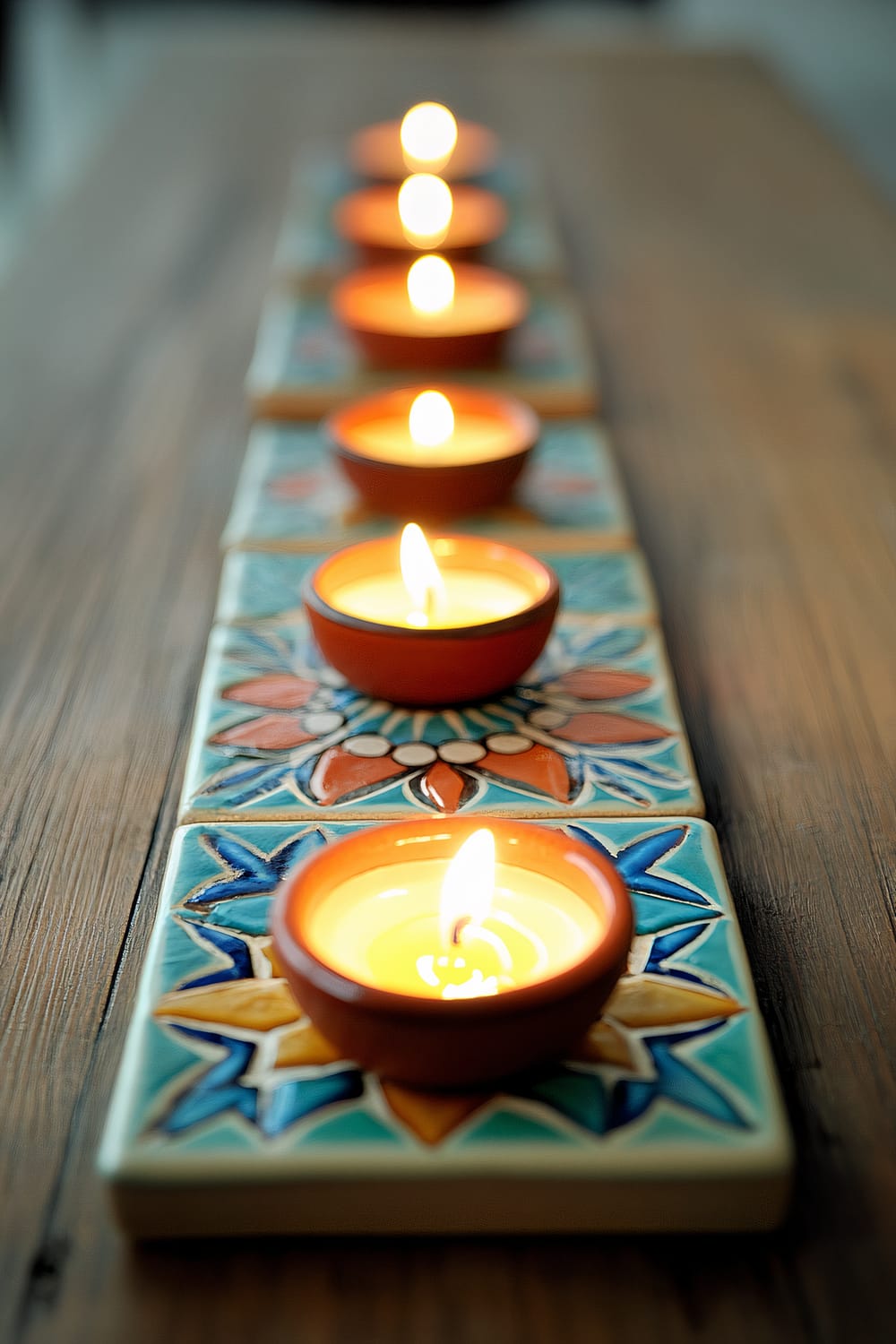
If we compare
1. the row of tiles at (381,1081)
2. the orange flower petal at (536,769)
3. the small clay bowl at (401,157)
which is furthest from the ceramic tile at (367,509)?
the small clay bowl at (401,157)

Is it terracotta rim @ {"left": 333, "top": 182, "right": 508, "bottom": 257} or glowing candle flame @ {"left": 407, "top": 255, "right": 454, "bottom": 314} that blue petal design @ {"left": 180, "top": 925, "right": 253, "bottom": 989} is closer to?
glowing candle flame @ {"left": 407, "top": 255, "right": 454, "bottom": 314}

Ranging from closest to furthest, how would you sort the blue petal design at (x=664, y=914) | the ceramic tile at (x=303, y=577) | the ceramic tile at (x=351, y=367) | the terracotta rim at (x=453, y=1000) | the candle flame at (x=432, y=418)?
the terracotta rim at (x=453, y=1000), the blue petal design at (x=664, y=914), the ceramic tile at (x=303, y=577), the candle flame at (x=432, y=418), the ceramic tile at (x=351, y=367)

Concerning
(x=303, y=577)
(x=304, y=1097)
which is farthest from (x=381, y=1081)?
(x=303, y=577)

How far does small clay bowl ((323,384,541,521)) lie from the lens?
0.77 metres

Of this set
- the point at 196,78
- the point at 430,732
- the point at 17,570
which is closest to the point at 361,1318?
the point at 430,732

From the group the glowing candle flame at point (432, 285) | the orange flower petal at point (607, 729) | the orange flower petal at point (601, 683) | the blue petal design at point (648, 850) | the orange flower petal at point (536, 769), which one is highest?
the glowing candle flame at point (432, 285)

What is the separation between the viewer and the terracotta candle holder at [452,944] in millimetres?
366

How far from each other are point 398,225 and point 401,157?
0.87 feet

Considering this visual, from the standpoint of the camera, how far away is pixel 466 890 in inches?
16.4

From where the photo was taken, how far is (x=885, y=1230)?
1.24 feet

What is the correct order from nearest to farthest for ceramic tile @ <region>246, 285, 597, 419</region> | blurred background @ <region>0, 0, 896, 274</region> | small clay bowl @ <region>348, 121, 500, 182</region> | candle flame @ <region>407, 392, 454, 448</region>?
candle flame @ <region>407, 392, 454, 448</region>, ceramic tile @ <region>246, 285, 597, 419</region>, small clay bowl @ <region>348, 121, 500, 182</region>, blurred background @ <region>0, 0, 896, 274</region>

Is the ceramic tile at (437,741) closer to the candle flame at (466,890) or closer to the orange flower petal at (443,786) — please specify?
the orange flower petal at (443,786)

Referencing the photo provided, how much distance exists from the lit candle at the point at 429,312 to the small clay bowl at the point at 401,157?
376 millimetres

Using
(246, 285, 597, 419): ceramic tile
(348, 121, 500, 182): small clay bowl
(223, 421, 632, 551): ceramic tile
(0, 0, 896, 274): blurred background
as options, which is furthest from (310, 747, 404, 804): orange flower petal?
(0, 0, 896, 274): blurred background
